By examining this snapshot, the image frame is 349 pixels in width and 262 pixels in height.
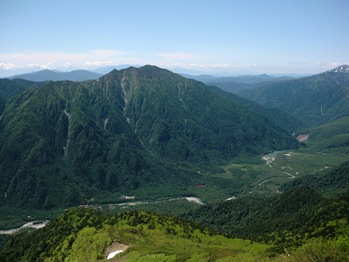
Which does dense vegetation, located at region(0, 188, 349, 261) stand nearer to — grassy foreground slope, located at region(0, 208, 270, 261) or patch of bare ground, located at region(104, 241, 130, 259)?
grassy foreground slope, located at region(0, 208, 270, 261)

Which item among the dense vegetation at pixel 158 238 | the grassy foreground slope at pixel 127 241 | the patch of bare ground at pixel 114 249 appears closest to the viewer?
the grassy foreground slope at pixel 127 241

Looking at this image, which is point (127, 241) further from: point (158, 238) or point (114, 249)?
point (158, 238)

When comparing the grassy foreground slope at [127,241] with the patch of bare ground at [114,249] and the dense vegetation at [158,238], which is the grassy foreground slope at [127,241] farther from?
the patch of bare ground at [114,249]

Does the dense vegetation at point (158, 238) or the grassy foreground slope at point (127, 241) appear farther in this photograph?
the dense vegetation at point (158, 238)

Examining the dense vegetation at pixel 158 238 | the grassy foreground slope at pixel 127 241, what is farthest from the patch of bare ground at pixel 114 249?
the grassy foreground slope at pixel 127 241

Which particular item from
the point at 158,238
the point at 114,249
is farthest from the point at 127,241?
the point at 158,238

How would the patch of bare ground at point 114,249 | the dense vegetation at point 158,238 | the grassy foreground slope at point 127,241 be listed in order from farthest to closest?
1. the patch of bare ground at point 114,249
2. the dense vegetation at point 158,238
3. the grassy foreground slope at point 127,241

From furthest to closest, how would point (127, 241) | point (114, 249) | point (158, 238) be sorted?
point (158, 238) → point (127, 241) → point (114, 249)

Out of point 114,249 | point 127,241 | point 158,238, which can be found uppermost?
point 127,241

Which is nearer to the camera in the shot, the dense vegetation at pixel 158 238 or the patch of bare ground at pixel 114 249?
the dense vegetation at pixel 158 238

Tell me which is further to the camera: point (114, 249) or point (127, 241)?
point (127, 241)

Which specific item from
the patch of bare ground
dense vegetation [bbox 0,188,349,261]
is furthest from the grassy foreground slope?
the patch of bare ground
